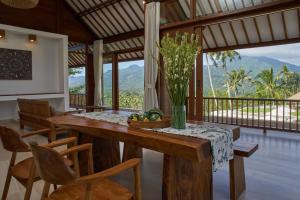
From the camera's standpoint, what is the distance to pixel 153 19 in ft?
18.2

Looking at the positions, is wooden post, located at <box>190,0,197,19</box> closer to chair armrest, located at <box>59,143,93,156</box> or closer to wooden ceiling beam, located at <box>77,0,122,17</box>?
wooden ceiling beam, located at <box>77,0,122,17</box>

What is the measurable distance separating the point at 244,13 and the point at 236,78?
27.1ft

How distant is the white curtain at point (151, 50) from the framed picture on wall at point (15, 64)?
3.68 m

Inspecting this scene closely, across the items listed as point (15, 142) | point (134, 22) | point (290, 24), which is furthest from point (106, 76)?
point (15, 142)

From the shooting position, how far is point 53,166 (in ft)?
4.12

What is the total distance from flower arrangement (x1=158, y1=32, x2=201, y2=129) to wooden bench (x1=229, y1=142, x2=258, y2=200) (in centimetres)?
Answer: 68

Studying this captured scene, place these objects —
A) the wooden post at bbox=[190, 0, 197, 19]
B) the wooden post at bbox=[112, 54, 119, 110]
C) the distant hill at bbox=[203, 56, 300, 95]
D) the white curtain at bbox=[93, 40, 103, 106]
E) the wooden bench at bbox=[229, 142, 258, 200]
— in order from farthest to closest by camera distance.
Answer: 1. the distant hill at bbox=[203, 56, 300, 95]
2. the white curtain at bbox=[93, 40, 103, 106]
3. the wooden post at bbox=[112, 54, 119, 110]
4. the wooden post at bbox=[190, 0, 197, 19]
5. the wooden bench at bbox=[229, 142, 258, 200]

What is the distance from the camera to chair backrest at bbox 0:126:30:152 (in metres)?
1.78

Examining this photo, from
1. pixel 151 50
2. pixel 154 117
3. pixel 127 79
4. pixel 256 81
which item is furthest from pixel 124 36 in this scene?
pixel 256 81

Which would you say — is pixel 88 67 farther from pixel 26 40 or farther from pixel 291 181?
pixel 291 181

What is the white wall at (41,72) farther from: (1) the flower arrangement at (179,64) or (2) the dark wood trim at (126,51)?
(1) the flower arrangement at (179,64)

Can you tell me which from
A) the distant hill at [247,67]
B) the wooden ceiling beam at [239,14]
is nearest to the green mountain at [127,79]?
the wooden ceiling beam at [239,14]

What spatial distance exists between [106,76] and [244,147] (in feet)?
22.3

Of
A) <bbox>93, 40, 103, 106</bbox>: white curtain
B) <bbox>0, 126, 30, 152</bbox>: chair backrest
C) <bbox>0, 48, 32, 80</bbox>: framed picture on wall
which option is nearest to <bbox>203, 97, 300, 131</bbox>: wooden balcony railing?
<bbox>93, 40, 103, 106</bbox>: white curtain
